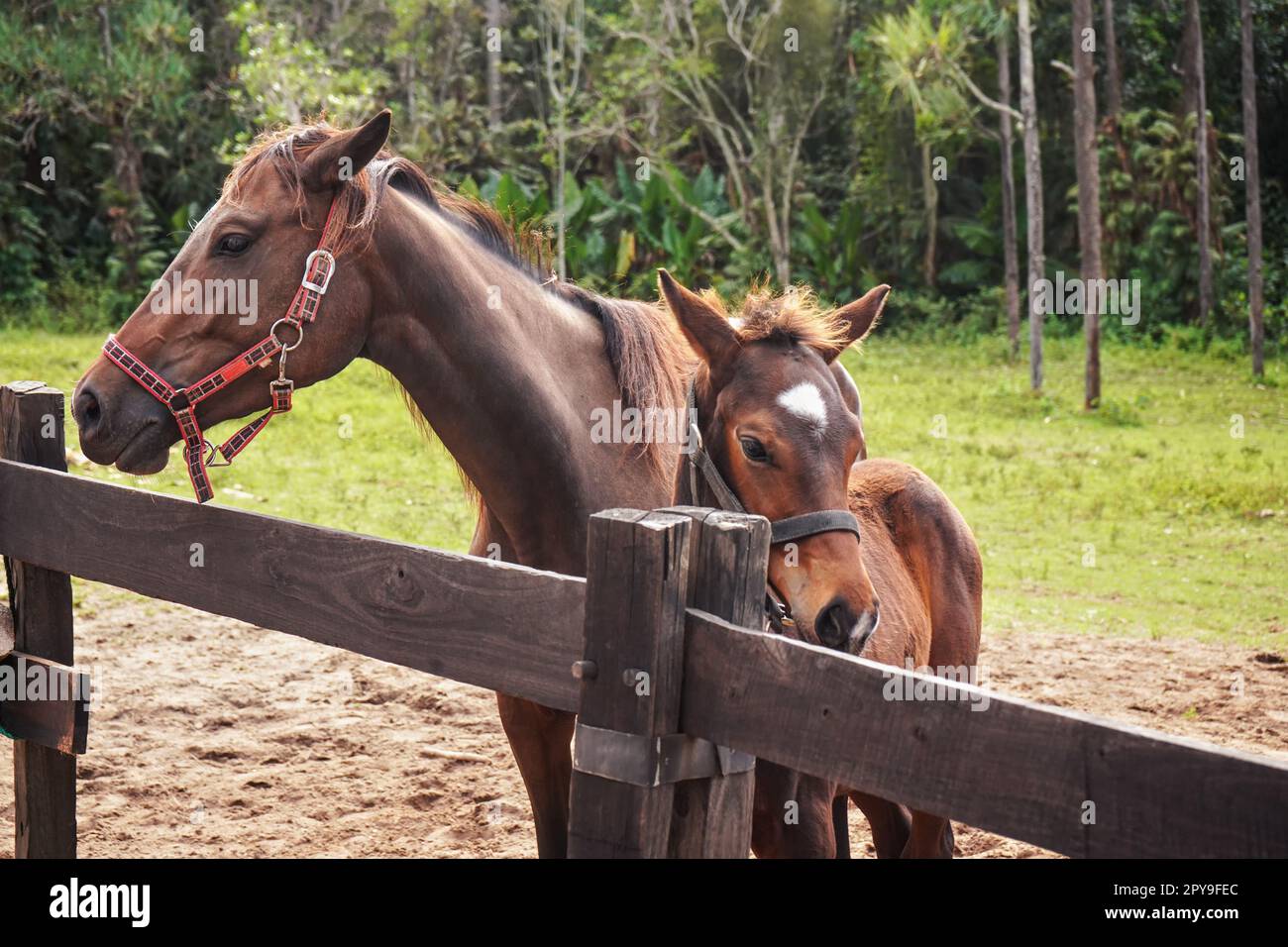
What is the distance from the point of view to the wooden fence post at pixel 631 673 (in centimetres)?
192

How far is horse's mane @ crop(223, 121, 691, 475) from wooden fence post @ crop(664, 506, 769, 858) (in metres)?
1.53

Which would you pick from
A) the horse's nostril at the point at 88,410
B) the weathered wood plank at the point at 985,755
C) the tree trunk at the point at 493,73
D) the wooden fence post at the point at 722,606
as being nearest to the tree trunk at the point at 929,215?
the tree trunk at the point at 493,73

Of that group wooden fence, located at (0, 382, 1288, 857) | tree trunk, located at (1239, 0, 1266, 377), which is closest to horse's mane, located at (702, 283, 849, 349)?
wooden fence, located at (0, 382, 1288, 857)

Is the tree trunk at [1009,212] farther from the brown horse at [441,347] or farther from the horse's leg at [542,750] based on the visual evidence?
the horse's leg at [542,750]

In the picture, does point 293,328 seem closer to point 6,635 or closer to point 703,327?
point 703,327

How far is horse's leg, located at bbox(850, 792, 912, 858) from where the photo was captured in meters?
3.98

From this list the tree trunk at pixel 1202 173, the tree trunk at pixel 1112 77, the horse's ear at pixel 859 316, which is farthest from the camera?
the tree trunk at pixel 1112 77

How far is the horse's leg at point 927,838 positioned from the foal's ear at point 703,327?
1.69m

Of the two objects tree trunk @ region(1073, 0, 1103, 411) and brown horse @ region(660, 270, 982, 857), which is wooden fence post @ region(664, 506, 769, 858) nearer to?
brown horse @ region(660, 270, 982, 857)

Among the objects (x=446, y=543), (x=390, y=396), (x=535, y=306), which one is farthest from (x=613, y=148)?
(x=535, y=306)
